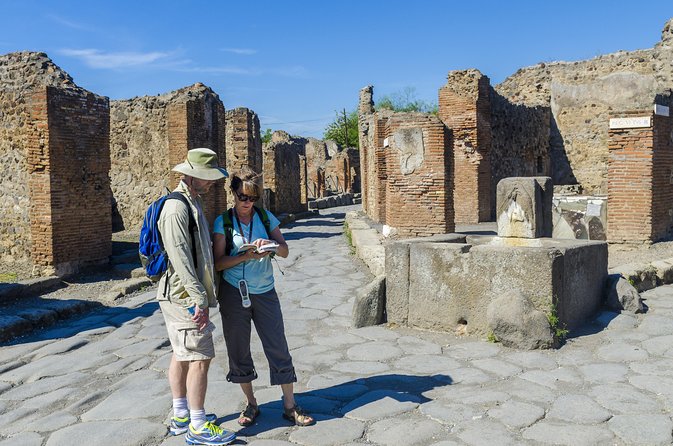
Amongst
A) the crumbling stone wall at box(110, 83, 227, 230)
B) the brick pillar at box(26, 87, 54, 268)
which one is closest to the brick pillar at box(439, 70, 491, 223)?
the crumbling stone wall at box(110, 83, 227, 230)

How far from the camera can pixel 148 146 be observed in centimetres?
1402

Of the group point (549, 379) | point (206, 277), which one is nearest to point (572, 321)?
point (549, 379)

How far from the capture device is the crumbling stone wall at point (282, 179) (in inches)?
808

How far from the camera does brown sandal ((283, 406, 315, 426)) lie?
3492 mm

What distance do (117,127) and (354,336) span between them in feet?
34.9

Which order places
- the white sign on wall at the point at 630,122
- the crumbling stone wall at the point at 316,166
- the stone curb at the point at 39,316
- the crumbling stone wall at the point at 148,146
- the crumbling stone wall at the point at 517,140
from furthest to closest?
the crumbling stone wall at the point at 316,166, the crumbling stone wall at the point at 517,140, the crumbling stone wall at the point at 148,146, the white sign on wall at the point at 630,122, the stone curb at the point at 39,316

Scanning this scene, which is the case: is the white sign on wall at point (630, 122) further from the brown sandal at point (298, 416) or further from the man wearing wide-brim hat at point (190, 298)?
the man wearing wide-brim hat at point (190, 298)

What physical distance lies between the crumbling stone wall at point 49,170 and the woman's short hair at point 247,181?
6406 mm

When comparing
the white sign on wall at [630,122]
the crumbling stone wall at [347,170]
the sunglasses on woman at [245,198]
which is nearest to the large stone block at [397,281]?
the sunglasses on woman at [245,198]

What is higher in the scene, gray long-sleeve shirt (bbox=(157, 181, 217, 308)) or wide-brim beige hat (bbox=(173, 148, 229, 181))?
wide-brim beige hat (bbox=(173, 148, 229, 181))

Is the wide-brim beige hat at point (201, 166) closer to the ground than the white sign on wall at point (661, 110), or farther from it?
closer to the ground

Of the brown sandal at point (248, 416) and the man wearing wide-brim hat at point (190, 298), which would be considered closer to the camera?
the man wearing wide-brim hat at point (190, 298)

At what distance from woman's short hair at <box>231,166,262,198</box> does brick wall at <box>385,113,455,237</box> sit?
295 inches

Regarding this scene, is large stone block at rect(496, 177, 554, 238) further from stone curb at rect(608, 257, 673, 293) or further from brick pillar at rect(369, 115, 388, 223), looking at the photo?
brick pillar at rect(369, 115, 388, 223)
